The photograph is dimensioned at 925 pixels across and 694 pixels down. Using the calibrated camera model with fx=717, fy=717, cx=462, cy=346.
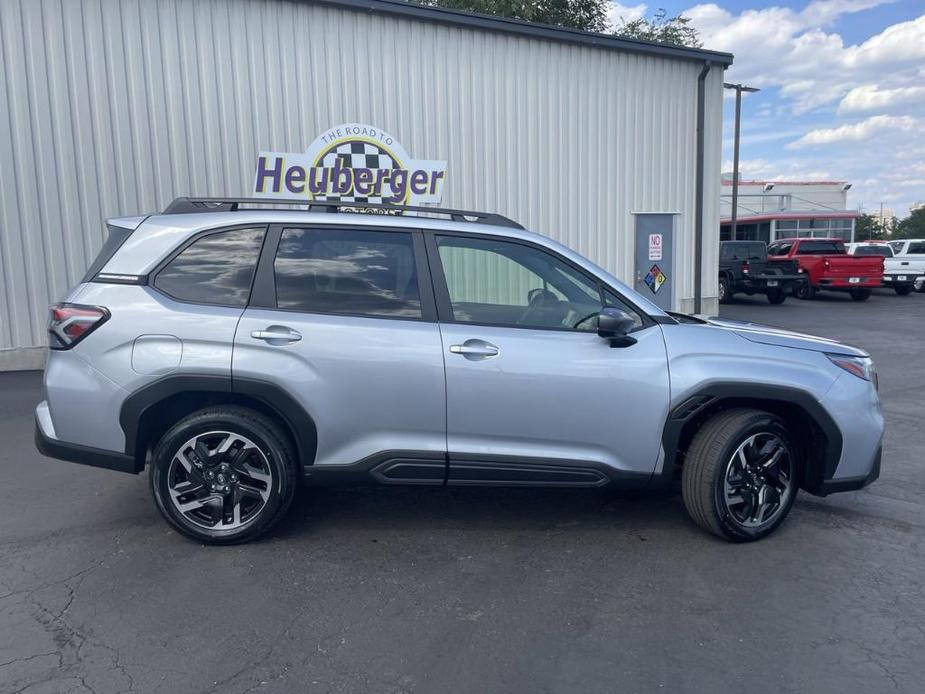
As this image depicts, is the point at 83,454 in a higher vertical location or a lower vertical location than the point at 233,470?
higher

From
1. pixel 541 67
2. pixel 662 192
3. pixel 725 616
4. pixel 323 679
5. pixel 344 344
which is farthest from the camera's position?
pixel 662 192

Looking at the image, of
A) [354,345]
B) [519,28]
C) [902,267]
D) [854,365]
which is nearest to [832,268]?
[902,267]

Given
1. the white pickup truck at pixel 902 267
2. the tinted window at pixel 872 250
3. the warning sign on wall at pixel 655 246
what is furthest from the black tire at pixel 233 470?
the white pickup truck at pixel 902 267

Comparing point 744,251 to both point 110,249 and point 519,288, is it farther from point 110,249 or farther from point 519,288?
point 110,249

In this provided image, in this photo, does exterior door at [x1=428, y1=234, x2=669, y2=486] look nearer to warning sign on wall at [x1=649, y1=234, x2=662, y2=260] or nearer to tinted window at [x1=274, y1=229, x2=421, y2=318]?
tinted window at [x1=274, y1=229, x2=421, y2=318]

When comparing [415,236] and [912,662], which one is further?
[415,236]

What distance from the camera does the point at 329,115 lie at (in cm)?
1000

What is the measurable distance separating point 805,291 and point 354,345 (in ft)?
70.3

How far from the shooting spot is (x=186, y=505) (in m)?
3.84

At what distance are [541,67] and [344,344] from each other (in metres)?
8.92

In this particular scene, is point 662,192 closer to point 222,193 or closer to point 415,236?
point 222,193

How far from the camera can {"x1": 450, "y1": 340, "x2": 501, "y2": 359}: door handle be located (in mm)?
3787

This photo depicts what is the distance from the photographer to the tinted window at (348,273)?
388 centimetres

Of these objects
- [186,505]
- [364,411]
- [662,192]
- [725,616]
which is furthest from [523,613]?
[662,192]
